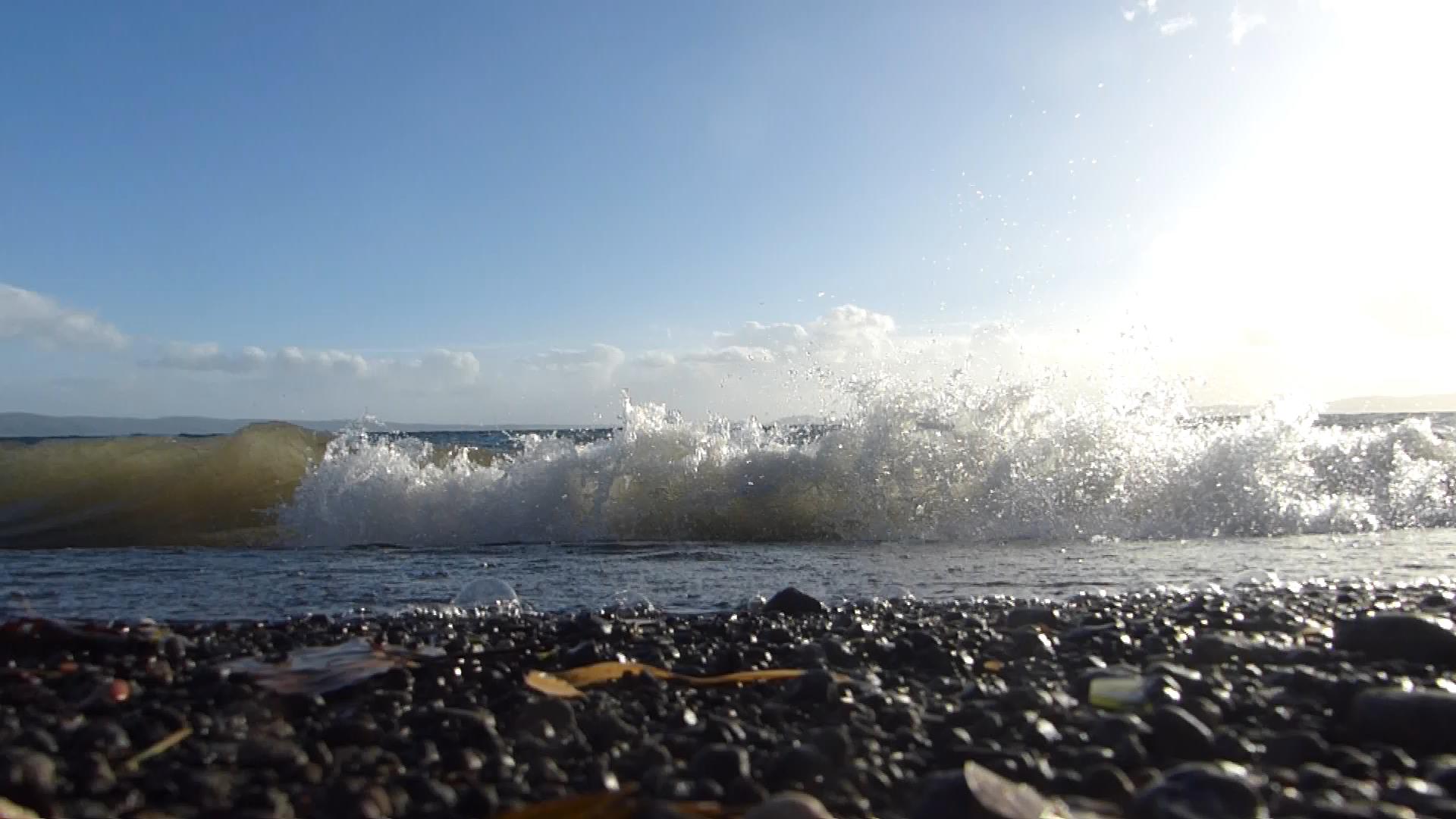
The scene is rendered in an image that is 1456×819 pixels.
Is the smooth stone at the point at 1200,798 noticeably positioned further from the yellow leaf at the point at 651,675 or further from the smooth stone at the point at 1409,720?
the yellow leaf at the point at 651,675

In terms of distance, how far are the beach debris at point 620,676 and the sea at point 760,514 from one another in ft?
6.96

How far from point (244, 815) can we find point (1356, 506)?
1004cm

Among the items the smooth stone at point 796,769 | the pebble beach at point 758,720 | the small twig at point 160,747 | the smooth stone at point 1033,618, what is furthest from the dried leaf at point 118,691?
the smooth stone at point 1033,618

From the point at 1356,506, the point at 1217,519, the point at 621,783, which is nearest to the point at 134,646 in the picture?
the point at 621,783

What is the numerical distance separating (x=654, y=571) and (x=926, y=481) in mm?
4222

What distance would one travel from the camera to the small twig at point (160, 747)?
Answer: 2.43 metres

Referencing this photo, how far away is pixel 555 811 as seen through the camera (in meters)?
1.93

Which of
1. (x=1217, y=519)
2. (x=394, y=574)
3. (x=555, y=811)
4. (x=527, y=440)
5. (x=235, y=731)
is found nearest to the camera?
(x=555, y=811)

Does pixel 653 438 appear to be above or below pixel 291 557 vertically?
above

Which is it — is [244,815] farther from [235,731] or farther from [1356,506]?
[1356,506]

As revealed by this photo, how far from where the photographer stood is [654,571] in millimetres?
7191

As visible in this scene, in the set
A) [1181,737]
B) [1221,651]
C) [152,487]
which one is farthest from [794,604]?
[152,487]

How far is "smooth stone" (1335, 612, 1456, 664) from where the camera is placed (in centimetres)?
329

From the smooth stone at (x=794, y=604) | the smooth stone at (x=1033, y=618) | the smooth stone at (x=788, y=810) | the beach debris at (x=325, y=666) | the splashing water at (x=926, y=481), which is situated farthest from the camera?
the splashing water at (x=926, y=481)
